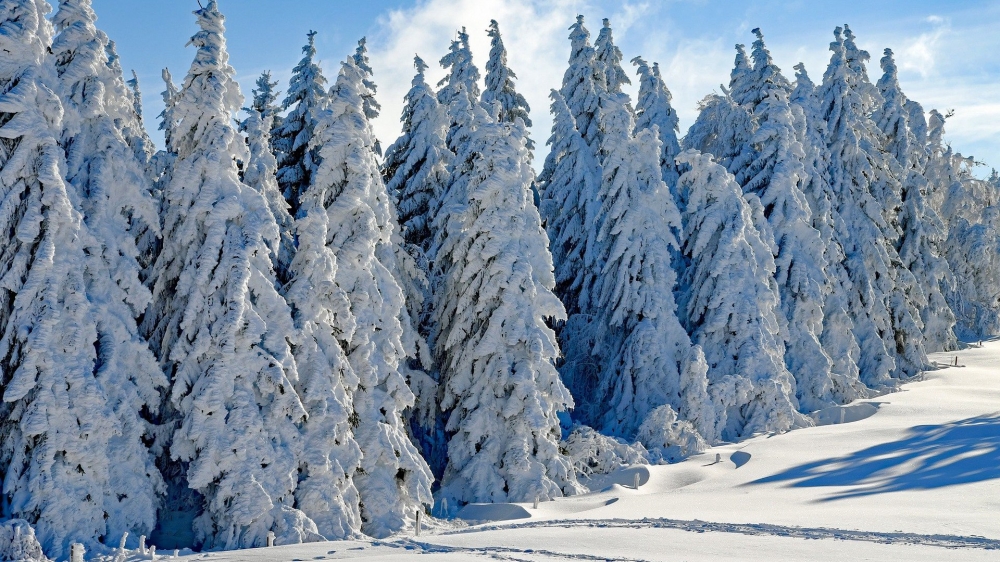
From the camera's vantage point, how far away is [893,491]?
23094 mm

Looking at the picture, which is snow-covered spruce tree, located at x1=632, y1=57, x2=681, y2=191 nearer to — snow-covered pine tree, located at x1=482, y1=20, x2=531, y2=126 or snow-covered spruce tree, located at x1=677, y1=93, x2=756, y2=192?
snow-covered spruce tree, located at x1=677, y1=93, x2=756, y2=192

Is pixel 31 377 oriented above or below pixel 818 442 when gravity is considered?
above

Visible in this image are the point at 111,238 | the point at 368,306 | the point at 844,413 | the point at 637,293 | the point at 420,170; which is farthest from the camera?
the point at 420,170

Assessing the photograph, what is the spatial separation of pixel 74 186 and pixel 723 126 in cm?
2926

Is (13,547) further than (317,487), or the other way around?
(317,487)

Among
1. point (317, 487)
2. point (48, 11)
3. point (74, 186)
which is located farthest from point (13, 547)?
point (48, 11)

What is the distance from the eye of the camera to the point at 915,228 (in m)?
46.4

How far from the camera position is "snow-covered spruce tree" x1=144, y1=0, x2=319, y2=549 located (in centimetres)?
2011

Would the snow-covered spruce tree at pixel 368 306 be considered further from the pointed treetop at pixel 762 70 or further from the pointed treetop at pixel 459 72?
the pointed treetop at pixel 762 70

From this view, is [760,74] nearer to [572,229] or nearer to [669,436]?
[572,229]

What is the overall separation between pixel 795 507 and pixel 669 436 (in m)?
8.15

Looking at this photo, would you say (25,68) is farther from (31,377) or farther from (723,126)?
(723,126)

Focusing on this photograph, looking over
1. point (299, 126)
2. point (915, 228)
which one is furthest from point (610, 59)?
point (915, 228)

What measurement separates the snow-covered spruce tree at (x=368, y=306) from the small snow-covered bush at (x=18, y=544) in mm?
7976
